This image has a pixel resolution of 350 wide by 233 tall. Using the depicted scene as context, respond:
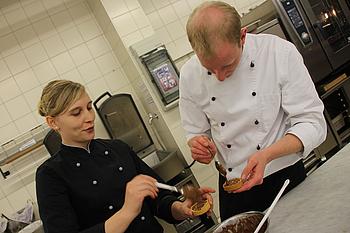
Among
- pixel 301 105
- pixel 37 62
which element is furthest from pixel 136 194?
pixel 37 62

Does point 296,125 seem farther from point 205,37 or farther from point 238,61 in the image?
point 205,37

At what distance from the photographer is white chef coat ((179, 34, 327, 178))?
58.6 inches

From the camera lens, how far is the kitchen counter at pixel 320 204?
1187mm

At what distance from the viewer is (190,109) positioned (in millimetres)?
1848

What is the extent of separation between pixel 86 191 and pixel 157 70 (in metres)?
2.06

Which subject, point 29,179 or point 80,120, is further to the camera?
point 29,179

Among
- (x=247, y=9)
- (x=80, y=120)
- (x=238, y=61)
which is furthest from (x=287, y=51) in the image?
(x=247, y=9)

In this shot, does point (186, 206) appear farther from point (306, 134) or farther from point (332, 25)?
point (332, 25)

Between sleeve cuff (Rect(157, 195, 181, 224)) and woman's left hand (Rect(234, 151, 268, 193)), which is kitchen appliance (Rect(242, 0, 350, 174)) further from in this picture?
woman's left hand (Rect(234, 151, 268, 193))

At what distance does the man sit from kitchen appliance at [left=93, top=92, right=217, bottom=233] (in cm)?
153

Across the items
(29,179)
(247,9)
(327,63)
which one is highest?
(247,9)

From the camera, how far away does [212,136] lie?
1.86m

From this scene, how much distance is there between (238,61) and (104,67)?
2468 millimetres

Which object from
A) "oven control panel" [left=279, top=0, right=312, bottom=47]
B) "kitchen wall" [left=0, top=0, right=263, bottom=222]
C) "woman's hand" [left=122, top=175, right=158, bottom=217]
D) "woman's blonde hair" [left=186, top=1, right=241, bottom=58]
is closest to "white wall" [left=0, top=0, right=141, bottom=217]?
"kitchen wall" [left=0, top=0, right=263, bottom=222]
